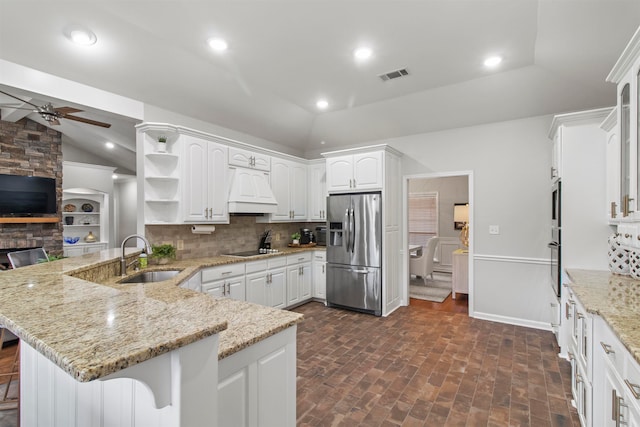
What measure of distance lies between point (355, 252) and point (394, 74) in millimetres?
2404

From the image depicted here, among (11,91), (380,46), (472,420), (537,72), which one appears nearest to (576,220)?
(537,72)

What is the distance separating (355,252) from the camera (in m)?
4.53

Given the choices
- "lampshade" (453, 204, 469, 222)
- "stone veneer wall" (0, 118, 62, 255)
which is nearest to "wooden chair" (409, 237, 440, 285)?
"lampshade" (453, 204, 469, 222)

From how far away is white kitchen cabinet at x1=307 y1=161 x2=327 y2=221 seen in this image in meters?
5.44

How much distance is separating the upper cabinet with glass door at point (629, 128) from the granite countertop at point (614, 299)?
1.60ft

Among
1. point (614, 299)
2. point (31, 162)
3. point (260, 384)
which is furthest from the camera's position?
point (31, 162)

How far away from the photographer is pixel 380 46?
2.96m

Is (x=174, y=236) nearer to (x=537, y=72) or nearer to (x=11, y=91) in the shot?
(x=11, y=91)

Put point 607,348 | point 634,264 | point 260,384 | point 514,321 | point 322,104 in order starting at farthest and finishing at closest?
point 322,104 < point 514,321 < point 634,264 < point 607,348 < point 260,384

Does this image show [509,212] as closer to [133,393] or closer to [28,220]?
[133,393]

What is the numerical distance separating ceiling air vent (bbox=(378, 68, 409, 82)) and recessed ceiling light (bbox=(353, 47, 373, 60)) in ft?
1.56

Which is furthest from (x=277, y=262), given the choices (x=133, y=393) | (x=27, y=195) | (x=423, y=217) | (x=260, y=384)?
(x=27, y=195)

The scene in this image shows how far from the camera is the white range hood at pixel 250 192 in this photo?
411cm

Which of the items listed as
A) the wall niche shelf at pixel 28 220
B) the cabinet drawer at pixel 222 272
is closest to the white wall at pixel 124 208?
the wall niche shelf at pixel 28 220
